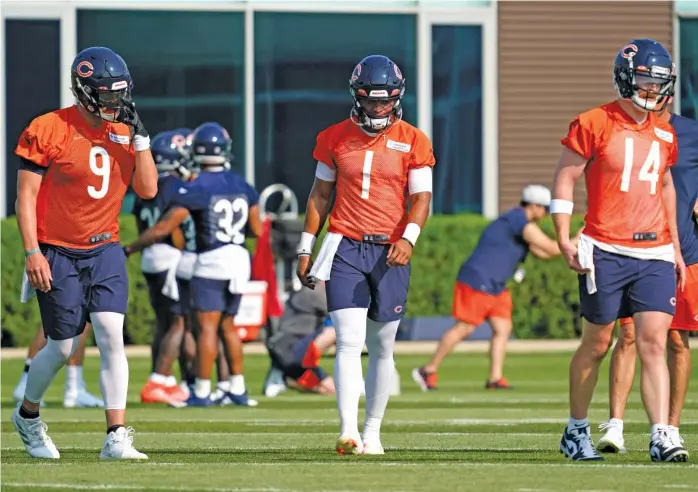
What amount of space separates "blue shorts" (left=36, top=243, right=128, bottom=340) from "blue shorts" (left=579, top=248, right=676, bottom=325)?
93.6 inches

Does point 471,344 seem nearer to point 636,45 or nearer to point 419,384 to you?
point 419,384

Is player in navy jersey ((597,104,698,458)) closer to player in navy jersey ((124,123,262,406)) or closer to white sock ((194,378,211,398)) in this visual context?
player in navy jersey ((124,123,262,406))

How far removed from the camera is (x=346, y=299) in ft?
34.1

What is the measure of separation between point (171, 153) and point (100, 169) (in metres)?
5.54

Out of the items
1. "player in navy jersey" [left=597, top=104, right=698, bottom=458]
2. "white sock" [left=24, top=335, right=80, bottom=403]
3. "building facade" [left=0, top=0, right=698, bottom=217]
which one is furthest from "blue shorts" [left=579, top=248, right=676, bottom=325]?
"building facade" [left=0, top=0, right=698, bottom=217]

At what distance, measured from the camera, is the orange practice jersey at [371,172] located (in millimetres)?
10531

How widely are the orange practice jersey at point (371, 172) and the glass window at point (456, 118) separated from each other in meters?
14.2

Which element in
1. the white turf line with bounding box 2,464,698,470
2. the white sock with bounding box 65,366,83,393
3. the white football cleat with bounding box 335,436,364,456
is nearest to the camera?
the white turf line with bounding box 2,464,698,470

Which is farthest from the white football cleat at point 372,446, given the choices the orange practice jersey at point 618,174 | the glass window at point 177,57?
the glass window at point 177,57

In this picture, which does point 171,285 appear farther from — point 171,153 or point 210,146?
point 210,146

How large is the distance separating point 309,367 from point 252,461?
21.5 feet

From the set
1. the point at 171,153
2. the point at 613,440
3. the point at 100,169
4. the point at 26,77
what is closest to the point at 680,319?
the point at 613,440

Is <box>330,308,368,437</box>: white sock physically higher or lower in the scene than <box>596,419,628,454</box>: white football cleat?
Answer: higher

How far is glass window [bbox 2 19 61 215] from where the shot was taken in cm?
2353
